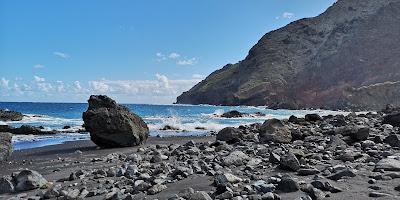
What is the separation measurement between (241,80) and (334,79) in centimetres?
4005

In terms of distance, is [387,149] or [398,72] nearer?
[387,149]

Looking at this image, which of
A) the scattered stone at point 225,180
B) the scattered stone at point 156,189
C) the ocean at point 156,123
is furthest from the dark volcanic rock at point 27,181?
the ocean at point 156,123

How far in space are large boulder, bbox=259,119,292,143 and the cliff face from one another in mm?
85036

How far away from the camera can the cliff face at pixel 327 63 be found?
115 metres

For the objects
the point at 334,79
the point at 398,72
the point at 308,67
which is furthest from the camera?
the point at 308,67

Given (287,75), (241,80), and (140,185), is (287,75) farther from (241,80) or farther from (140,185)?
(140,185)

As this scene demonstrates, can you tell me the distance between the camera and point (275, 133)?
44.5 ft

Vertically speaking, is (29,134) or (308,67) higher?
(308,67)

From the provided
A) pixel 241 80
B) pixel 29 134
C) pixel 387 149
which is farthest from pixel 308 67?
pixel 387 149

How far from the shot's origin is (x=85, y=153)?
53.2 feet

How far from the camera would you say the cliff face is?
115m

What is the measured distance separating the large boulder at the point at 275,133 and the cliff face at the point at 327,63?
8504 centimetres

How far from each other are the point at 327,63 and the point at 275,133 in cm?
12648

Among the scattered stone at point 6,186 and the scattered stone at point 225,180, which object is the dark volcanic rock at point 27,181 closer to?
the scattered stone at point 6,186
